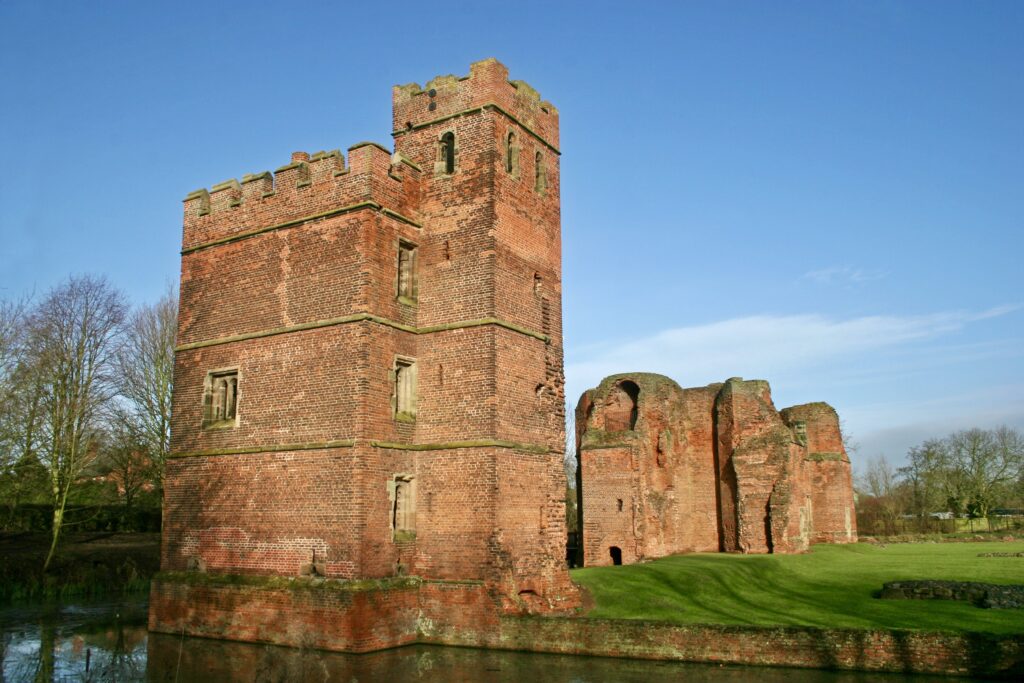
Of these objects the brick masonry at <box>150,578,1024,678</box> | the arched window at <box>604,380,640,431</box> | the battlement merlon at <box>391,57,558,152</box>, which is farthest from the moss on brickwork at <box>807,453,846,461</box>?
the brick masonry at <box>150,578,1024,678</box>

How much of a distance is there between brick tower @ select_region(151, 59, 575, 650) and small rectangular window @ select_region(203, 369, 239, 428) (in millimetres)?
42

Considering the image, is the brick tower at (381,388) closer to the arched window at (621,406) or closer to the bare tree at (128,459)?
the arched window at (621,406)

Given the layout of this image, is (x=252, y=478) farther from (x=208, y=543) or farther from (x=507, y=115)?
(x=507, y=115)

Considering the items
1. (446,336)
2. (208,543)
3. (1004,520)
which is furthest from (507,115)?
(1004,520)

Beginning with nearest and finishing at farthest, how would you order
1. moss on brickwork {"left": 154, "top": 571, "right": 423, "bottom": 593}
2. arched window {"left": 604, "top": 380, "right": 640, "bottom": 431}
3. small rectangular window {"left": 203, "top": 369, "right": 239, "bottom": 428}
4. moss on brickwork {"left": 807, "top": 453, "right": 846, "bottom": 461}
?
moss on brickwork {"left": 154, "top": 571, "right": 423, "bottom": 593}, small rectangular window {"left": 203, "top": 369, "right": 239, "bottom": 428}, arched window {"left": 604, "top": 380, "right": 640, "bottom": 431}, moss on brickwork {"left": 807, "top": 453, "right": 846, "bottom": 461}

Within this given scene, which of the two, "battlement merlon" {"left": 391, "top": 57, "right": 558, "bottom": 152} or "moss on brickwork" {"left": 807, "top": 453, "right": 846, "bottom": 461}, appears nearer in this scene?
"battlement merlon" {"left": 391, "top": 57, "right": 558, "bottom": 152}

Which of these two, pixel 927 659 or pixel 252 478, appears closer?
pixel 927 659

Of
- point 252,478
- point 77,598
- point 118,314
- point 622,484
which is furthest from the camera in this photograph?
point 118,314

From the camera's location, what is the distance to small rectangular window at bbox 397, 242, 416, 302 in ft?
54.3

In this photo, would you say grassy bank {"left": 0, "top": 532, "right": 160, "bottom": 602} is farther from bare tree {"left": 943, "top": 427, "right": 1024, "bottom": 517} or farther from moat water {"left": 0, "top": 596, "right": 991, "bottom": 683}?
bare tree {"left": 943, "top": 427, "right": 1024, "bottom": 517}

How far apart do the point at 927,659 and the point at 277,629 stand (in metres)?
10.6

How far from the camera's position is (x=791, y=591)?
21000mm

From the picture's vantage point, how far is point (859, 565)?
26.7 meters

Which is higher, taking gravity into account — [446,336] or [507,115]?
[507,115]
